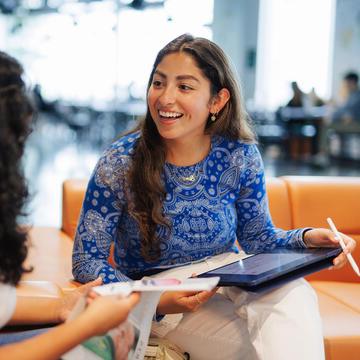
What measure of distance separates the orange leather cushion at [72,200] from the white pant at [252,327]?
0.86 meters

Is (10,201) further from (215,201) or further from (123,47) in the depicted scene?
(123,47)

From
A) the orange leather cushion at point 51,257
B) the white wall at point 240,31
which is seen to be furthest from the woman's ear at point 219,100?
the white wall at point 240,31

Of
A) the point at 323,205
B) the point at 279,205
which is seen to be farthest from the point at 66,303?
the point at 323,205

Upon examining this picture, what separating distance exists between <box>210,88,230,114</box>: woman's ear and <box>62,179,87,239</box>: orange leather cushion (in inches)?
30.8

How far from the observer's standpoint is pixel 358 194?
113 inches

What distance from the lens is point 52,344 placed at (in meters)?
1.29

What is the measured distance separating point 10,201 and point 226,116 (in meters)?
1.16

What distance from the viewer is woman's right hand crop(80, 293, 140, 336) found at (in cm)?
132

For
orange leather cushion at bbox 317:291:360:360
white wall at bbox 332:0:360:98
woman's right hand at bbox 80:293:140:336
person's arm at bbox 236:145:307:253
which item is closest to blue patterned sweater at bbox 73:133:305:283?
person's arm at bbox 236:145:307:253

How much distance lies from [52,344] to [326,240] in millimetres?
1128

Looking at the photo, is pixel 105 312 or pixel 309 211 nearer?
pixel 105 312

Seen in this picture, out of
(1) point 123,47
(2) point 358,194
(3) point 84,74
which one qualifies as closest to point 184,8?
(1) point 123,47

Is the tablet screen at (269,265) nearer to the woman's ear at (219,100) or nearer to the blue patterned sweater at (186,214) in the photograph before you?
the blue patterned sweater at (186,214)

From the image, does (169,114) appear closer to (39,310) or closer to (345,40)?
(39,310)
